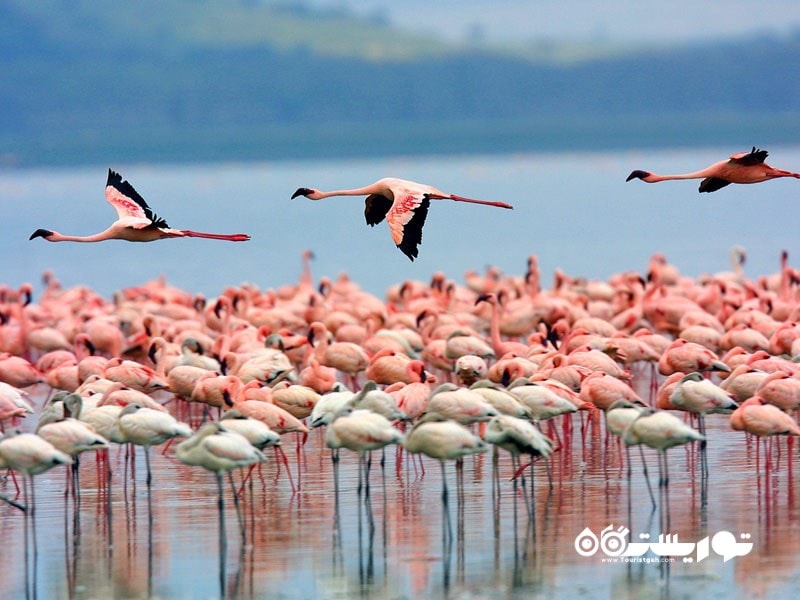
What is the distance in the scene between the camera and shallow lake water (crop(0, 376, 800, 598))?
8.89 metres

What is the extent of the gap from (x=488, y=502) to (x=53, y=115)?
5106 inches

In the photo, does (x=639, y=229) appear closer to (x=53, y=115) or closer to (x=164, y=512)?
(x=164, y=512)

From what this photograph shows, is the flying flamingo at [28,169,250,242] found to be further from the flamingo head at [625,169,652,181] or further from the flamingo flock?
the flamingo head at [625,169,652,181]

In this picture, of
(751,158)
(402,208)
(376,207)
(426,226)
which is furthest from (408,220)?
(426,226)

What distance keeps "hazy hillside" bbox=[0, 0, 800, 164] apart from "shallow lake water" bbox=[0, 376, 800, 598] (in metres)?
99.7

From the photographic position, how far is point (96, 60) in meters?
160

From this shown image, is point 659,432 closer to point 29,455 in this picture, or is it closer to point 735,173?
point 29,455

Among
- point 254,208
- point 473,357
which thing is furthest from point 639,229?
point 473,357

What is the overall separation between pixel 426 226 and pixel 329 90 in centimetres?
9363

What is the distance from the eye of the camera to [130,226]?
14016 millimetres

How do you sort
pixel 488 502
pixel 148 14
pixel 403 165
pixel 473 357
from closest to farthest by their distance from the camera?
1. pixel 488 502
2. pixel 473 357
3. pixel 403 165
4. pixel 148 14

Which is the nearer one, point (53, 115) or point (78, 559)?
point (78, 559)

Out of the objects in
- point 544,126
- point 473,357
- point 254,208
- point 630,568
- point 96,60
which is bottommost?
point 630,568

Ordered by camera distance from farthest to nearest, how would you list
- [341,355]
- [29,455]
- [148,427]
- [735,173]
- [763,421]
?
[341,355]
[735,173]
[763,421]
[148,427]
[29,455]
